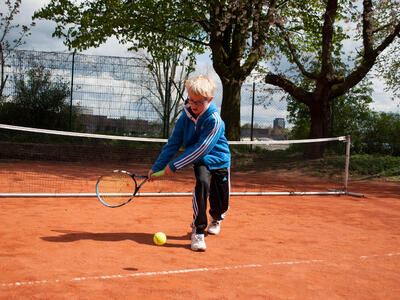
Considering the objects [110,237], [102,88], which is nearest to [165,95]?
[102,88]

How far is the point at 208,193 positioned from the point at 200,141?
586 mm

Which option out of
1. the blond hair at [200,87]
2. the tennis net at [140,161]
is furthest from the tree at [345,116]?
the blond hair at [200,87]

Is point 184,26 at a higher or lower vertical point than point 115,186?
higher

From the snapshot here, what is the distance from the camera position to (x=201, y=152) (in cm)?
387

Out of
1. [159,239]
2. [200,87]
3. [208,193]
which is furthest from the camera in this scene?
[208,193]

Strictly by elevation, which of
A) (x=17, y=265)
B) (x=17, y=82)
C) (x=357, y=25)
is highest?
(x=357, y=25)

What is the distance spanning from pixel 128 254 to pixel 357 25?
1264cm

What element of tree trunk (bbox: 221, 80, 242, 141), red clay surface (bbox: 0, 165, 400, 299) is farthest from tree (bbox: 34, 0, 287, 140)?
red clay surface (bbox: 0, 165, 400, 299)

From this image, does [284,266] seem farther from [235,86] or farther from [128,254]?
[235,86]

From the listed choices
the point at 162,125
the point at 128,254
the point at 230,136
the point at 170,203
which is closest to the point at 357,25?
the point at 230,136

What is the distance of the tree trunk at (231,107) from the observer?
14797 mm

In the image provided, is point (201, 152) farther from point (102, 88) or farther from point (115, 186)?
point (102, 88)

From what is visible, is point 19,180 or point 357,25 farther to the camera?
point 357,25

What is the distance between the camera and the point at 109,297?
2.59 m
